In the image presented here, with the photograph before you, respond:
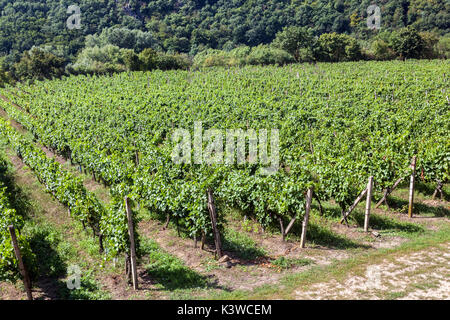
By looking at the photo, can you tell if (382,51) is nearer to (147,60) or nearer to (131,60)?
(147,60)

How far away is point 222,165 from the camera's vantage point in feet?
49.2

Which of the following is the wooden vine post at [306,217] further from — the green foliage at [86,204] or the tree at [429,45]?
the tree at [429,45]

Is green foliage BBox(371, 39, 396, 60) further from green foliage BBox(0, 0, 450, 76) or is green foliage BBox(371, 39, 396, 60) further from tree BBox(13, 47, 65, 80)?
tree BBox(13, 47, 65, 80)

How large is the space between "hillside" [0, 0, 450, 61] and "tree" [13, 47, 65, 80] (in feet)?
63.2

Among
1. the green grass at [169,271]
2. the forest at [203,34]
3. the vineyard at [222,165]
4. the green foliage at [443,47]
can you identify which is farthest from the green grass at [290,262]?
the green foliage at [443,47]

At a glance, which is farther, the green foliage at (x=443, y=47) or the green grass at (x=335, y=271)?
the green foliage at (x=443, y=47)

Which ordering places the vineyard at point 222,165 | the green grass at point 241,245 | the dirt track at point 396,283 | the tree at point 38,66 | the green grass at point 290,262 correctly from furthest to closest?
the tree at point 38,66, the vineyard at point 222,165, the green grass at point 241,245, the green grass at point 290,262, the dirt track at point 396,283

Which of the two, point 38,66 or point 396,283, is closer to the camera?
point 396,283

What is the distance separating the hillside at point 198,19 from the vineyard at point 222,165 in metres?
61.1

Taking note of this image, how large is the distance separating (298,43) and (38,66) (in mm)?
45497

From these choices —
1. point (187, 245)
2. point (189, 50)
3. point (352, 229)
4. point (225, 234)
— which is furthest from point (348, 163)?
point (189, 50)

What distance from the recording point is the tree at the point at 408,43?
56344 mm

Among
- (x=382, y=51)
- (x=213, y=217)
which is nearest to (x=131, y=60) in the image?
(x=382, y=51)

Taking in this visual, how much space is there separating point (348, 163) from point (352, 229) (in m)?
2.55
